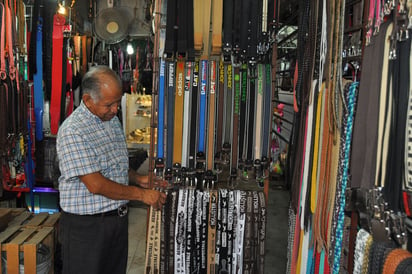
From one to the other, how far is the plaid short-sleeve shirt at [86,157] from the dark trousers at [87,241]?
0.26ft

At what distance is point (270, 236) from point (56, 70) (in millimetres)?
3373

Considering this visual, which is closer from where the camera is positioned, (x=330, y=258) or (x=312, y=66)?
(x=330, y=258)

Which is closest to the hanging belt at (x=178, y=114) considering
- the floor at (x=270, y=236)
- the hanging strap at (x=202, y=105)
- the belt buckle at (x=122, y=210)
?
the hanging strap at (x=202, y=105)

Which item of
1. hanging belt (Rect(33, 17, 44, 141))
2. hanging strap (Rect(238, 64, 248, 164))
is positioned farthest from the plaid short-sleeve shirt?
hanging belt (Rect(33, 17, 44, 141))

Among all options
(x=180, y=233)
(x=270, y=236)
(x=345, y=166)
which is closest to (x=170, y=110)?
(x=180, y=233)

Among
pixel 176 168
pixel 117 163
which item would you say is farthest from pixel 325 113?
pixel 117 163

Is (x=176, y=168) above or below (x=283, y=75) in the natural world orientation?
below

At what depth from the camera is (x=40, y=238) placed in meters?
3.04

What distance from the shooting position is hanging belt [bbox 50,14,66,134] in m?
4.05

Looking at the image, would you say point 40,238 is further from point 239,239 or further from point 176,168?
point 239,239

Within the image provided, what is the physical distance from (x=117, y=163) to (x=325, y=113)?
4.64 feet

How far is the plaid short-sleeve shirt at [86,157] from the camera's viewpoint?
2.15 m

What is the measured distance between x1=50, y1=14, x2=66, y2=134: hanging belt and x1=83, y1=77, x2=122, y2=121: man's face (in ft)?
6.83

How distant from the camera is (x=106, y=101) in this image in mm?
2223
